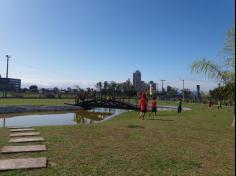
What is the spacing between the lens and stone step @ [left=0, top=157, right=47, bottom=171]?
529cm

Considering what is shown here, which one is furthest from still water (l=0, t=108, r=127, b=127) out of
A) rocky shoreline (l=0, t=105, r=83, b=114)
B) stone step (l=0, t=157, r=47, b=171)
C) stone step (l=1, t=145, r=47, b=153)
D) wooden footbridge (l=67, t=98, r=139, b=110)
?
wooden footbridge (l=67, t=98, r=139, b=110)

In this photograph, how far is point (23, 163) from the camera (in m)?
5.54

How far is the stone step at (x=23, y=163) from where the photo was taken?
529 centimetres

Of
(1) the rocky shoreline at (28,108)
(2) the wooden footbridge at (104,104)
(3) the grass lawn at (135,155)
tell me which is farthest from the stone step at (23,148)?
(2) the wooden footbridge at (104,104)

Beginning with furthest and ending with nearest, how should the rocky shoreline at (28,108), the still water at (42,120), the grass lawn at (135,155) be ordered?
the rocky shoreline at (28,108)
the still water at (42,120)
the grass lawn at (135,155)

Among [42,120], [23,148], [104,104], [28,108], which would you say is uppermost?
[104,104]

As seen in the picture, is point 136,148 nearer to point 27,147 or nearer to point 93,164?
point 93,164

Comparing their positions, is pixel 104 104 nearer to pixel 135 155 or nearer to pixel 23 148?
pixel 23 148

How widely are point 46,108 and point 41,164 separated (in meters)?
24.0

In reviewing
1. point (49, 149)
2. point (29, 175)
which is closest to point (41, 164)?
point (29, 175)

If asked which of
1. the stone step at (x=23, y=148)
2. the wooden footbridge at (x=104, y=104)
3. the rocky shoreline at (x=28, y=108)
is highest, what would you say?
the wooden footbridge at (x=104, y=104)

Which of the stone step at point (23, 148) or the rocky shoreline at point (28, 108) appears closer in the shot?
the stone step at point (23, 148)

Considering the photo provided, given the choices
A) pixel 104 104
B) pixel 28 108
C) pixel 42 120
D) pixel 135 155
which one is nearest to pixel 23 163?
pixel 135 155

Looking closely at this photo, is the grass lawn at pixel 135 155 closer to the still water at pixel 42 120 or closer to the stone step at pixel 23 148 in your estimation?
the stone step at pixel 23 148
